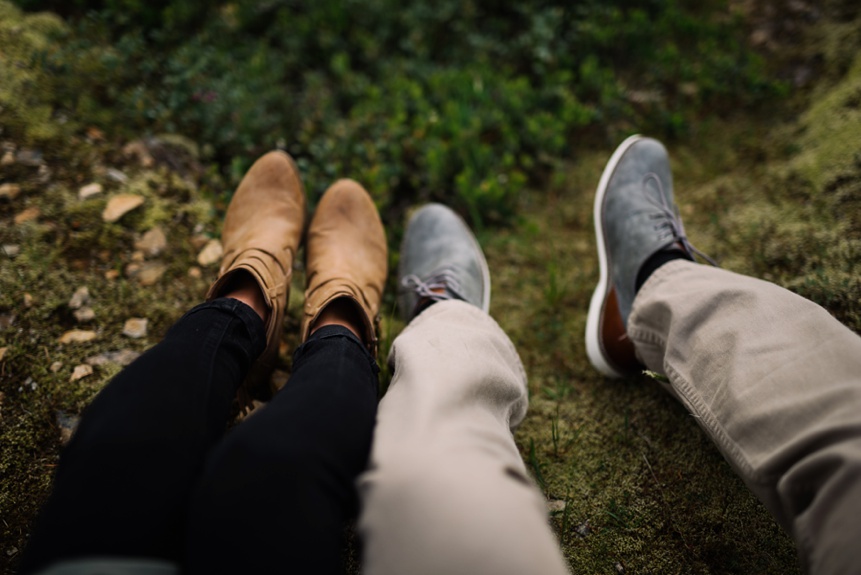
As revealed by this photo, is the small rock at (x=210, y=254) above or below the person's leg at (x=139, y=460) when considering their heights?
below

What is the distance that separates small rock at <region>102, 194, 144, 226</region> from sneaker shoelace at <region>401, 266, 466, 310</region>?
111 centimetres

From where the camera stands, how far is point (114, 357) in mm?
1569

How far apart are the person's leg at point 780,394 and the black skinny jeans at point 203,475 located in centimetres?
83

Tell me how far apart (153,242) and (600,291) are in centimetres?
174

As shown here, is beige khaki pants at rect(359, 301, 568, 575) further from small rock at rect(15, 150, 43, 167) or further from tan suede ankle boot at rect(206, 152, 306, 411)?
small rock at rect(15, 150, 43, 167)

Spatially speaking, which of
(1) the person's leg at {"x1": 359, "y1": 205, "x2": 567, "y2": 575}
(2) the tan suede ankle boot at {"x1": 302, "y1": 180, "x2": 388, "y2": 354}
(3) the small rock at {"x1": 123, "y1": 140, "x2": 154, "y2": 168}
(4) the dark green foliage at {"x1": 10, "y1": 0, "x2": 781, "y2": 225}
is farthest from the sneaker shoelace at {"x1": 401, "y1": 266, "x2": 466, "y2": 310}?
(3) the small rock at {"x1": 123, "y1": 140, "x2": 154, "y2": 168}

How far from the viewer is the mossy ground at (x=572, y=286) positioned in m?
1.37

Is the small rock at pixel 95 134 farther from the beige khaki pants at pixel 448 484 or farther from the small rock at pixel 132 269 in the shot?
the beige khaki pants at pixel 448 484

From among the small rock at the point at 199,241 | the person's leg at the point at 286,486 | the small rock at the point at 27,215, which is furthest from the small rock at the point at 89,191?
the person's leg at the point at 286,486

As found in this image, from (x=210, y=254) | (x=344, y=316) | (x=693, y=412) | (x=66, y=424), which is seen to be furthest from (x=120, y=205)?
(x=693, y=412)

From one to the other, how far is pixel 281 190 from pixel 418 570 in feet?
5.01

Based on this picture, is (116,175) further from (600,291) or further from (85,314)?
(600,291)

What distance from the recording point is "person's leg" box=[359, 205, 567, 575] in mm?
800

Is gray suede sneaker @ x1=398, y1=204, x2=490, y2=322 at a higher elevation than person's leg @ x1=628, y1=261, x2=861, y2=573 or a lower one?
lower
